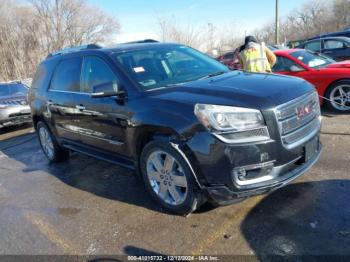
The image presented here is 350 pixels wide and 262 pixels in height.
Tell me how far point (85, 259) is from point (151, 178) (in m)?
1.11

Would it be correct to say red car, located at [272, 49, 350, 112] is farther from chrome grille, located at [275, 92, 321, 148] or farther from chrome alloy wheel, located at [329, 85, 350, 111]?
chrome grille, located at [275, 92, 321, 148]

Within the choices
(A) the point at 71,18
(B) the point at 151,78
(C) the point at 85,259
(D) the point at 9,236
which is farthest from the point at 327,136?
(A) the point at 71,18

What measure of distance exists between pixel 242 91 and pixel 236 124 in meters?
0.43

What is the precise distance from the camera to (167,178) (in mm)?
3795

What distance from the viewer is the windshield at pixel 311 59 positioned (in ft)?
25.8

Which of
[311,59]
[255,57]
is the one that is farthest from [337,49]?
[255,57]

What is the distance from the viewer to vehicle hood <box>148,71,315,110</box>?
128 inches

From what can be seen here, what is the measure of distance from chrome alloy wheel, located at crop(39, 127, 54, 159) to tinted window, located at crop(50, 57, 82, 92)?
3.42ft

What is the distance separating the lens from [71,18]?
112 ft

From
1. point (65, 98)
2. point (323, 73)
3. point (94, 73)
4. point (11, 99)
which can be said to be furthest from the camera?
point (11, 99)

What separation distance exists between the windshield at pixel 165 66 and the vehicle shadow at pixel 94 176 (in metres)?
1.41

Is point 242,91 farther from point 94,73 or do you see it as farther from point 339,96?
point 339,96

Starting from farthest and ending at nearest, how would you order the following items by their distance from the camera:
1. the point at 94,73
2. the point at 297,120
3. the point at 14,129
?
the point at 14,129 → the point at 94,73 → the point at 297,120

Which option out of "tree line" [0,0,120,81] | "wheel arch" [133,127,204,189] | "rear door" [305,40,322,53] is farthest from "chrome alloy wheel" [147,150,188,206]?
"tree line" [0,0,120,81]
